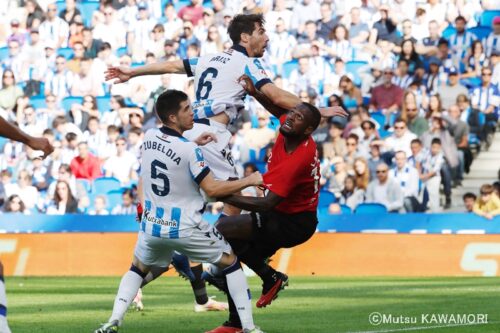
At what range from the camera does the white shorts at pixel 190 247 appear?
374 inches

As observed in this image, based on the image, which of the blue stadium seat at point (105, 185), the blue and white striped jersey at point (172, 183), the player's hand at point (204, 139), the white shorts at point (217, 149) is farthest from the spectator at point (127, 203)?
the blue and white striped jersey at point (172, 183)

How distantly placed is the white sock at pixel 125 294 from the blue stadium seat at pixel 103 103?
15.8 m

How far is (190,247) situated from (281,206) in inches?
41.1

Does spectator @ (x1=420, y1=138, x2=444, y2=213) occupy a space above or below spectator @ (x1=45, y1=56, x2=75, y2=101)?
above

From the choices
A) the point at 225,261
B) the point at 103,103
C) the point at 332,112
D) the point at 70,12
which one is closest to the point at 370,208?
the point at 103,103

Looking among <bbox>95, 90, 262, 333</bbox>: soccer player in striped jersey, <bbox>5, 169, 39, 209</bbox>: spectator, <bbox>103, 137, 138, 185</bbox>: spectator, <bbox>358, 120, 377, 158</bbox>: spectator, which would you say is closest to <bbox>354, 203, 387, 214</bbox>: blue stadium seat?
<bbox>358, 120, 377, 158</bbox>: spectator

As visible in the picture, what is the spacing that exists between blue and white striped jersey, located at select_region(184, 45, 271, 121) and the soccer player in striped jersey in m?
1.66

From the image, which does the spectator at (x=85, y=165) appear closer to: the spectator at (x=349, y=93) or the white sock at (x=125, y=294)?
the spectator at (x=349, y=93)

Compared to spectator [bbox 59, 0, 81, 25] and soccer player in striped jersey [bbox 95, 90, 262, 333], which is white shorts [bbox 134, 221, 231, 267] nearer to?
soccer player in striped jersey [bbox 95, 90, 262, 333]

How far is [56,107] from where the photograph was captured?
84.3ft

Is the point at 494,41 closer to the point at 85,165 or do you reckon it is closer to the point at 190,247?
the point at 85,165

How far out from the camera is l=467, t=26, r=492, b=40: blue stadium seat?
2369 cm

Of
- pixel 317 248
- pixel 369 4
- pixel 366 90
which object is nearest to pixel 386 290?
pixel 317 248

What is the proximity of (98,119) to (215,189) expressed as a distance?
51.5 feet
